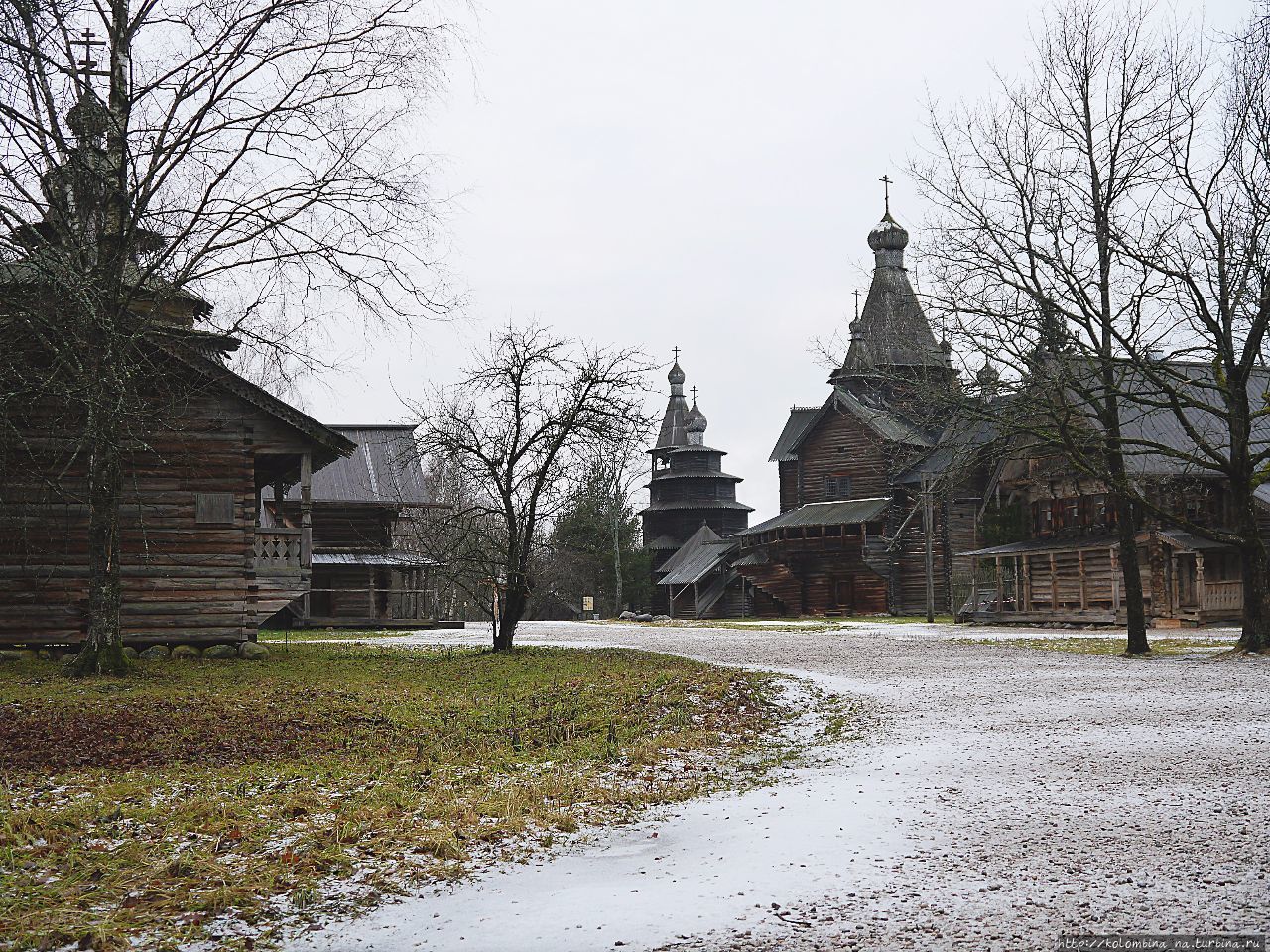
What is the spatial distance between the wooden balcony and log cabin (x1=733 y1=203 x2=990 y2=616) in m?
32.0

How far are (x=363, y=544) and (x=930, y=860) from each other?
1429 inches

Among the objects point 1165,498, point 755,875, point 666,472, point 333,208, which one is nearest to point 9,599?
point 333,208

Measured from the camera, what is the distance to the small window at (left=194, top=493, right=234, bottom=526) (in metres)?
21.3

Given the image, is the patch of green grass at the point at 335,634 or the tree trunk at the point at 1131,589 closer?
the tree trunk at the point at 1131,589

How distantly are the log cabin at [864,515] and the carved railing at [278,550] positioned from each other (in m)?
32.0

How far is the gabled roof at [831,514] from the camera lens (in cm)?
5256

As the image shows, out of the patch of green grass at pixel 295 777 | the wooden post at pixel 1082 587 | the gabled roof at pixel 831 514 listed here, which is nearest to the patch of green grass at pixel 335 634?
the patch of green grass at pixel 295 777

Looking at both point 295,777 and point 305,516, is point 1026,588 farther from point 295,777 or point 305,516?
point 295,777

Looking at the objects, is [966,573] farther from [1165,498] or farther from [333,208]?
[333,208]

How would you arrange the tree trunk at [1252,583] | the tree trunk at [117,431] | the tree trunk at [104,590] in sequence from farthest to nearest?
the tree trunk at [1252,583]
the tree trunk at [104,590]
the tree trunk at [117,431]

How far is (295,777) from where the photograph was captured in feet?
30.3

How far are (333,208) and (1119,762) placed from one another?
13.6 m

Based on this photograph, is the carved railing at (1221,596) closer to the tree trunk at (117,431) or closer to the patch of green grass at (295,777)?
the patch of green grass at (295,777)

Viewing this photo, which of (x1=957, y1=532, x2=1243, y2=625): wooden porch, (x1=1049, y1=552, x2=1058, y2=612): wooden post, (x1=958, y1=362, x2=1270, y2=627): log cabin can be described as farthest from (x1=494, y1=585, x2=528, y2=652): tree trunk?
(x1=1049, y1=552, x2=1058, y2=612): wooden post
